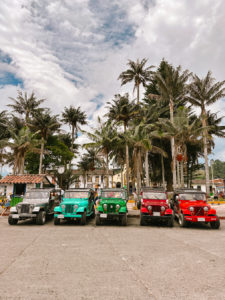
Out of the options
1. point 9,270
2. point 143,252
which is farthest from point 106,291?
point 143,252

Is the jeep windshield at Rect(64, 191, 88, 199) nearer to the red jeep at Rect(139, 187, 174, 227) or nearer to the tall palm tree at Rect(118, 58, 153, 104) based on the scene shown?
the red jeep at Rect(139, 187, 174, 227)

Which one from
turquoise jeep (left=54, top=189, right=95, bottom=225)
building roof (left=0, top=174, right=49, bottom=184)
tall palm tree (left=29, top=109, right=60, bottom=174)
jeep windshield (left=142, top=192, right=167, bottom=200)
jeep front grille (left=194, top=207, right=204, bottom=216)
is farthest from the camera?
tall palm tree (left=29, top=109, right=60, bottom=174)

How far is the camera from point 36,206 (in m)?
11.9

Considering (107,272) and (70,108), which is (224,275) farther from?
(70,108)

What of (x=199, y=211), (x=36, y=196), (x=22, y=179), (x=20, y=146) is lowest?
(x=199, y=211)

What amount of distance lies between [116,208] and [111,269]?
6.95 m

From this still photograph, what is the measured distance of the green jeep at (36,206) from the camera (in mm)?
11742

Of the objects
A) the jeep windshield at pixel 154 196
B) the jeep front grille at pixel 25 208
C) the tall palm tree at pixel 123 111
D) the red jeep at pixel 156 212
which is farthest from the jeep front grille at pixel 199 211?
the tall palm tree at pixel 123 111

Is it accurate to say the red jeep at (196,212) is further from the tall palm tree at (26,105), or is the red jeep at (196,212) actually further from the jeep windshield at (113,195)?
the tall palm tree at (26,105)

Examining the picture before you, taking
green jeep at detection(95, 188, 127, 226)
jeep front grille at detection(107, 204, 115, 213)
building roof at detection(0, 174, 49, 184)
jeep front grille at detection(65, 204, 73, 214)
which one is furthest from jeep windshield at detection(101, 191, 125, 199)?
building roof at detection(0, 174, 49, 184)

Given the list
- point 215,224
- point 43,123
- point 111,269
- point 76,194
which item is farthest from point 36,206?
point 43,123

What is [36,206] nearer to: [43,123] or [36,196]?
[36,196]

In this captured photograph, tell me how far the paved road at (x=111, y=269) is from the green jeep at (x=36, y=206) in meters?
3.83

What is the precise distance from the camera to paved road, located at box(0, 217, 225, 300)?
3748 mm
